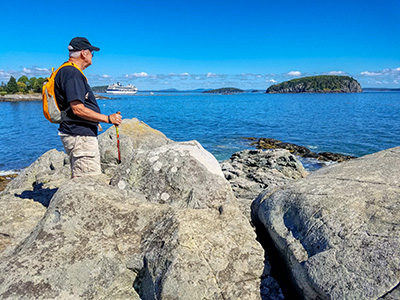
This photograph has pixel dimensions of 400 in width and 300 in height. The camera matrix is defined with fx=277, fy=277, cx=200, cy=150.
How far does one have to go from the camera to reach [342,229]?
323cm

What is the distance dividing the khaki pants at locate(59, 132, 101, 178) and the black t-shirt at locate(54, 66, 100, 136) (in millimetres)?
115

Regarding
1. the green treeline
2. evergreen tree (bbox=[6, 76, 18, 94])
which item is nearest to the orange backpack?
the green treeline

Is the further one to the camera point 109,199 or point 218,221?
point 109,199

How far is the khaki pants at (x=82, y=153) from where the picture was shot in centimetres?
517

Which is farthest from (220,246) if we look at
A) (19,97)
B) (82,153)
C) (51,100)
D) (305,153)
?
(19,97)

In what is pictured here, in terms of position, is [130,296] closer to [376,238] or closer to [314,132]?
[376,238]

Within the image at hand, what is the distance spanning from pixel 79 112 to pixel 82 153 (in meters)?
0.82

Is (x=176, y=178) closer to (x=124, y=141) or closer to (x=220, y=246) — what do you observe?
(x=220, y=246)

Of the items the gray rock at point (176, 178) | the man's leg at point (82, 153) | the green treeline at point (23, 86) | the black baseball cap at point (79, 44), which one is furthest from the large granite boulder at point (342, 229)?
the green treeline at point (23, 86)

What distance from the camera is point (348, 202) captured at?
3547mm

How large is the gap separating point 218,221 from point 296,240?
105cm

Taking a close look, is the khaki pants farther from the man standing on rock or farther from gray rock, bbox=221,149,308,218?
gray rock, bbox=221,149,308,218

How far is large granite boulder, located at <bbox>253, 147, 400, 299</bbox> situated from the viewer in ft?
8.92

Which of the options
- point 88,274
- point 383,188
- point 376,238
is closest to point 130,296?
point 88,274
